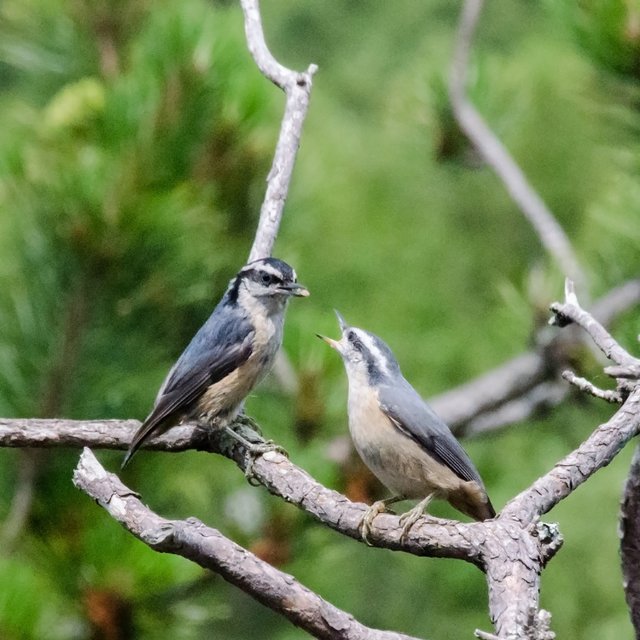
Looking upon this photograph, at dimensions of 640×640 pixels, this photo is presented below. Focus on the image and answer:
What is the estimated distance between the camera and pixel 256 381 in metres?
2.27

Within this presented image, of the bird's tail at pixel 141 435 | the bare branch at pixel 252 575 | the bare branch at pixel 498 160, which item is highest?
the bare branch at pixel 498 160

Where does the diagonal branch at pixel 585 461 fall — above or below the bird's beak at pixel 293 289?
below

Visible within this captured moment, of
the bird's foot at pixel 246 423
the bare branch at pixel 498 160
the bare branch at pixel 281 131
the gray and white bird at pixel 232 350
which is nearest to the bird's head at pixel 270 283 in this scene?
the gray and white bird at pixel 232 350

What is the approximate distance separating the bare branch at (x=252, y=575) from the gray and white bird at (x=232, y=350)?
74cm

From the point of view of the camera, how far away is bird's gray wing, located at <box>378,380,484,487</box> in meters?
1.89

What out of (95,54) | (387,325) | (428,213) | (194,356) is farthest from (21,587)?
(428,213)

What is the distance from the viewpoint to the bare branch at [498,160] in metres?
2.45

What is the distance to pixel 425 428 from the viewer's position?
193 cm

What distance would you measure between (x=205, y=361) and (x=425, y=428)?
1.71 feet

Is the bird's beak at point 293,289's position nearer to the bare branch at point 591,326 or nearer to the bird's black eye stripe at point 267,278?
the bird's black eye stripe at point 267,278

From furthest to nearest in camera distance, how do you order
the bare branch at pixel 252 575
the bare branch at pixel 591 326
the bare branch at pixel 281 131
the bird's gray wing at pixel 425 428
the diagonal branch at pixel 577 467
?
1. the bare branch at pixel 281 131
2. the bird's gray wing at pixel 425 428
3. the bare branch at pixel 591 326
4. the diagonal branch at pixel 577 467
5. the bare branch at pixel 252 575

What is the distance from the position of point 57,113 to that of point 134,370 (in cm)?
57

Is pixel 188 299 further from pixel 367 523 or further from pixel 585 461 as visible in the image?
pixel 585 461

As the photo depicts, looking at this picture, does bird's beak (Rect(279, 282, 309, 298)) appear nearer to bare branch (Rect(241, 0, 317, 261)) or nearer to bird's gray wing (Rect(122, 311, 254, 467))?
bird's gray wing (Rect(122, 311, 254, 467))
